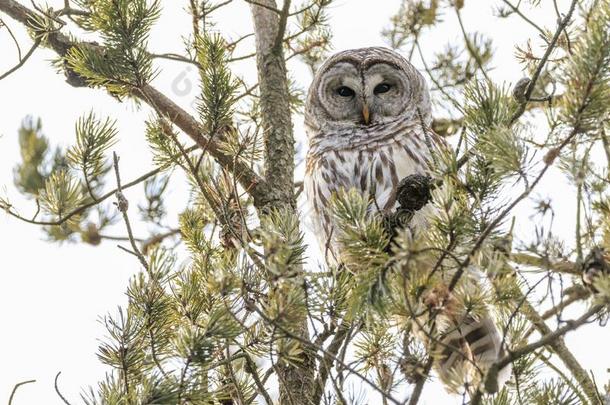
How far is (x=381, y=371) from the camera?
2785mm

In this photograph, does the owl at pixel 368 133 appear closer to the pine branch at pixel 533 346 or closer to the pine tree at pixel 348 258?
the pine tree at pixel 348 258

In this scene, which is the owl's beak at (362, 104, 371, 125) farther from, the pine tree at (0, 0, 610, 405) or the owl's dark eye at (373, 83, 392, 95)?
the pine tree at (0, 0, 610, 405)

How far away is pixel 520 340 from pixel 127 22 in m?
1.41

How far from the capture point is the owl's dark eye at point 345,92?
15.5ft

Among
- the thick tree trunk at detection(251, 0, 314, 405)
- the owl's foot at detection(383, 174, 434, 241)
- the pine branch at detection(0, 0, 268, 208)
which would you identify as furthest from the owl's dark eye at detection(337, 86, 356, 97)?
the owl's foot at detection(383, 174, 434, 241)

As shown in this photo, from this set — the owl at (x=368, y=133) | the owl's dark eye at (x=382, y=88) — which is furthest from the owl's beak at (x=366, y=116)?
the owl's dark eye at (x=382, y=88)

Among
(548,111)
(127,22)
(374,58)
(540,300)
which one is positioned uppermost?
(374,58)

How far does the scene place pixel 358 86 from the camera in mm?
4656

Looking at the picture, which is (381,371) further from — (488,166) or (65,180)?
(65,180)

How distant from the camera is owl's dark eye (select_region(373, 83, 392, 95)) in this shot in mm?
4695

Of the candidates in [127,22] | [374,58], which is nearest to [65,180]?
[127,22]

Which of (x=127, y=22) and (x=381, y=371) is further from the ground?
(x=127, y=22)

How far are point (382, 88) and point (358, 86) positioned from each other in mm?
144

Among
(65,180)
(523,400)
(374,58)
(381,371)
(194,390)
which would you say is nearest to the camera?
(194,390)
